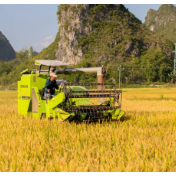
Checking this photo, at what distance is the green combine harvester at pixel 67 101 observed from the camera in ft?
26.6

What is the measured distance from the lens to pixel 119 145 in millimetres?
5648

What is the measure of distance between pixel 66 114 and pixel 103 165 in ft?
11.5

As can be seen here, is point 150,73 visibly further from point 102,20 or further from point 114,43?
point 102,20

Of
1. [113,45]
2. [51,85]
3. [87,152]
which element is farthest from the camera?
[113,45]

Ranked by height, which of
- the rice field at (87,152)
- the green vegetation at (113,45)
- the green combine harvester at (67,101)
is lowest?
the rice field at (87,152)

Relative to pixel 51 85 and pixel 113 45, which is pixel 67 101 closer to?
pixel 51 85

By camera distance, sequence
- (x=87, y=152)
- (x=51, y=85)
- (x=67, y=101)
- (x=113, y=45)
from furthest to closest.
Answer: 1. (x=113, y=45)
2. (x=51, y=85)
3. (x=67, y=101)
4. (x=87, y=152)

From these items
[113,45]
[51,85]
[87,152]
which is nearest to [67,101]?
[51,85]

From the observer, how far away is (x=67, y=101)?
8055 millimetres

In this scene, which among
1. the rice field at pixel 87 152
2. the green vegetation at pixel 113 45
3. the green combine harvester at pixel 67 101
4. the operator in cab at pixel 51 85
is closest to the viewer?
the rice field at pixel 87 152

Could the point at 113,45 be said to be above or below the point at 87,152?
above

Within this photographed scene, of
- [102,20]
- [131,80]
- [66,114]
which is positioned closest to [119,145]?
[66,114]

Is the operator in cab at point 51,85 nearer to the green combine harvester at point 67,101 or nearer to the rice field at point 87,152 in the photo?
the green combine harvester at point 67,101

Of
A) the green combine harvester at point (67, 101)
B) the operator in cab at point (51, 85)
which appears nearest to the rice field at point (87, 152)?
the green combine harvester at point (67, 101)
